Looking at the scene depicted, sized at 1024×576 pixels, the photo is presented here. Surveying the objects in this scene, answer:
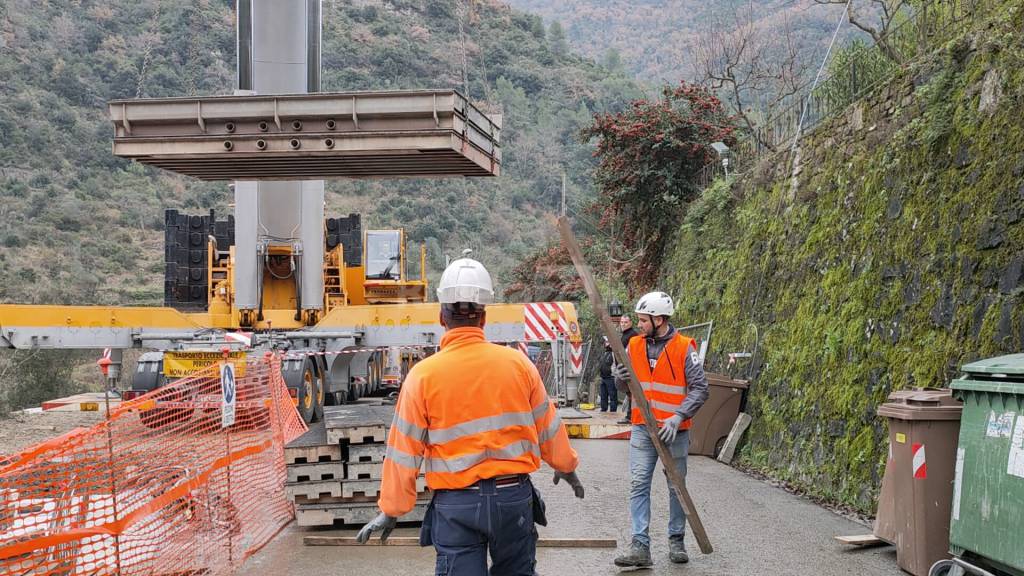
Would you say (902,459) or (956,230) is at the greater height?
(956,230)

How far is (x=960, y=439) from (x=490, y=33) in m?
93.6

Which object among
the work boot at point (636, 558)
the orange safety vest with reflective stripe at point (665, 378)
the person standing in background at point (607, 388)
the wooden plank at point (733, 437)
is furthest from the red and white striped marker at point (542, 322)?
the work boot at point (636, 558)

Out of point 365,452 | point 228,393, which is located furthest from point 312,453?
point 228,393

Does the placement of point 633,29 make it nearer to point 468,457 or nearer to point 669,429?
point 669,429

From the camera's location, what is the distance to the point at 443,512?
4.55m

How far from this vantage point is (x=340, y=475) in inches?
339

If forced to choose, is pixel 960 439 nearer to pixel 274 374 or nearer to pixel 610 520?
pixel 610 520

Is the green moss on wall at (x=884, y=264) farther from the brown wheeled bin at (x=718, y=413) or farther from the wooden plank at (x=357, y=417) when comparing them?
the wooden plank at (x=357, y=417)

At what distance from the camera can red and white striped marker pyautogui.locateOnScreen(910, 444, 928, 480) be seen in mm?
6930

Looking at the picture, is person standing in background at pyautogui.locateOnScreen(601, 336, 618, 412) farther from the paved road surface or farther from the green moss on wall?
the paved road surface

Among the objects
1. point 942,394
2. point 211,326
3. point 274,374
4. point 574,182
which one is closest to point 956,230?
point 942,394

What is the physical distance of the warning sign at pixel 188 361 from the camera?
16.2 metres

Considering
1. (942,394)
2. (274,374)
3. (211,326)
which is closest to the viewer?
(942,394)

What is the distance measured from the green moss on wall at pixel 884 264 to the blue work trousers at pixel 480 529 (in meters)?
4.90
